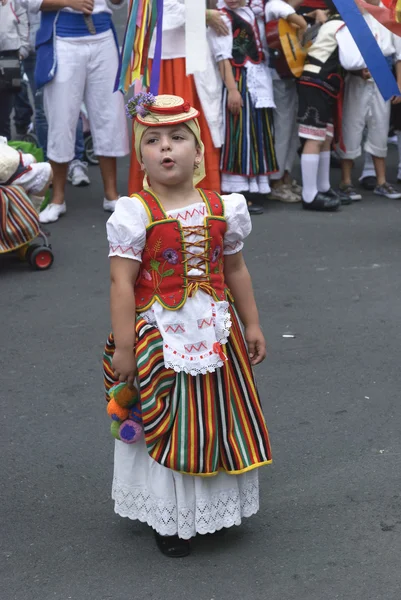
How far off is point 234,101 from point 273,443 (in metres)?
4.09

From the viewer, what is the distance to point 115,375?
128 inches

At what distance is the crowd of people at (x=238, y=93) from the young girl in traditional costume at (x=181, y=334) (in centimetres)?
392

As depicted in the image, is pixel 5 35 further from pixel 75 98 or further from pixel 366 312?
pixel 366 312

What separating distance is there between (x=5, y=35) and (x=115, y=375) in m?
5.37

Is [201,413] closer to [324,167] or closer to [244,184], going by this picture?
[244,184]

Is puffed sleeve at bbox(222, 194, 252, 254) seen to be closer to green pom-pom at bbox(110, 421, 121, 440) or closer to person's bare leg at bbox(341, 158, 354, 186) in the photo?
green pom-pom at bbox(110, 421, 121, 440)

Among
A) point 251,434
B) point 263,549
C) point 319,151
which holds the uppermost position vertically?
point 251,434

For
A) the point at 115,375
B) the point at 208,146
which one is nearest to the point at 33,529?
the point at 115,375

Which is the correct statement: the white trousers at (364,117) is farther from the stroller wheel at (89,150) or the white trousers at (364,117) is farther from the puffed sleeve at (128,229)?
the puffed sleeve at (128,229)

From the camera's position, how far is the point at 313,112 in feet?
25.8

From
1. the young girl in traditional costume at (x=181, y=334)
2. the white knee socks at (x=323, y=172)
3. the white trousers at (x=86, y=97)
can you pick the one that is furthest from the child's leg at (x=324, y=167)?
the young girl in traditional costume at (x=181, y=334)

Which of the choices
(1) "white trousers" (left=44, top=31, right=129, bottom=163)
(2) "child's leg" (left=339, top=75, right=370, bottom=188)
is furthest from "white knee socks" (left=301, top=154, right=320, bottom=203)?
(1) "white trousers" (left=44, top=31, right=129, bottom=163)

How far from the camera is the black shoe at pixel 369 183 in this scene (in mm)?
8836

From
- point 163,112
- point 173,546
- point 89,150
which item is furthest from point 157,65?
point 89,150
